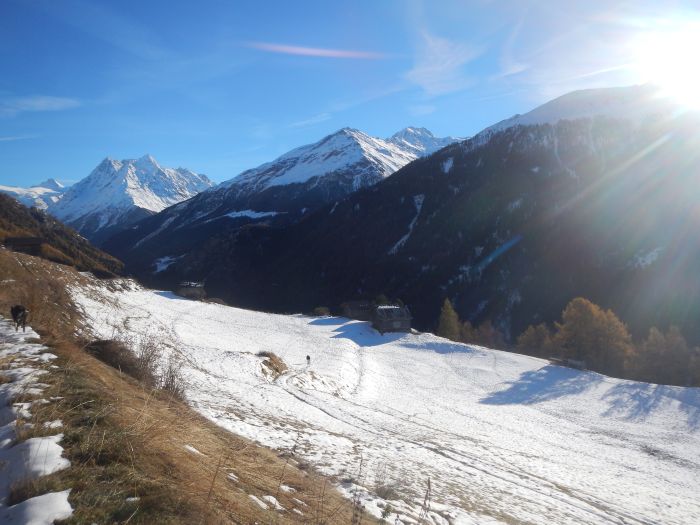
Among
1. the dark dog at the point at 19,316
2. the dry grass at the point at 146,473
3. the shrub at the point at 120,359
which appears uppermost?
the dark dog at the point at 19,316

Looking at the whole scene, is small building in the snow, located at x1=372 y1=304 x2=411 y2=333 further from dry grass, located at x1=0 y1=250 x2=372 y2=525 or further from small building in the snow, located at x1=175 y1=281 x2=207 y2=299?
dry grass, located at x1=0 y1=250 x2=372 y2=525

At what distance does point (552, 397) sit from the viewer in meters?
33.3

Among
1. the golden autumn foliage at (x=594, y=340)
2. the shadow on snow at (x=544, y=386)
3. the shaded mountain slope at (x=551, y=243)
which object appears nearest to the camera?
the shadow on snow at (x=544, y=386)

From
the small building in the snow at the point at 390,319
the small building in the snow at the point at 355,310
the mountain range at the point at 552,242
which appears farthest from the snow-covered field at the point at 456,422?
the mountain range at the point at 552,242

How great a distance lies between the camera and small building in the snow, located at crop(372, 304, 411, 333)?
198 feet

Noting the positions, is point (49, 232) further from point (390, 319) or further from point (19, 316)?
point (19, 316)

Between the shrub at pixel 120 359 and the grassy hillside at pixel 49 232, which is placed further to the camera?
the grassy hillside at pixel 49 232

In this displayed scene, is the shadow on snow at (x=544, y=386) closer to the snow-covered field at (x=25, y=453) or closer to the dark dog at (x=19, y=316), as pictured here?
the dark dog at (x=19, y=316)

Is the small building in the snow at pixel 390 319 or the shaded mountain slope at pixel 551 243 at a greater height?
the shaded mountain slope at pixel 551 243

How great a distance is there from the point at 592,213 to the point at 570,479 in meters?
178

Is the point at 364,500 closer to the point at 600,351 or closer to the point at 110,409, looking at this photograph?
the point at 110,409

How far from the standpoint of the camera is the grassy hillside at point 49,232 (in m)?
71.7

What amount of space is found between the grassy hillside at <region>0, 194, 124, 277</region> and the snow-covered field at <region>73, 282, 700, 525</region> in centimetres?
3908

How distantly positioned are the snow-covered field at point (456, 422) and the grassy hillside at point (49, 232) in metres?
39.1
